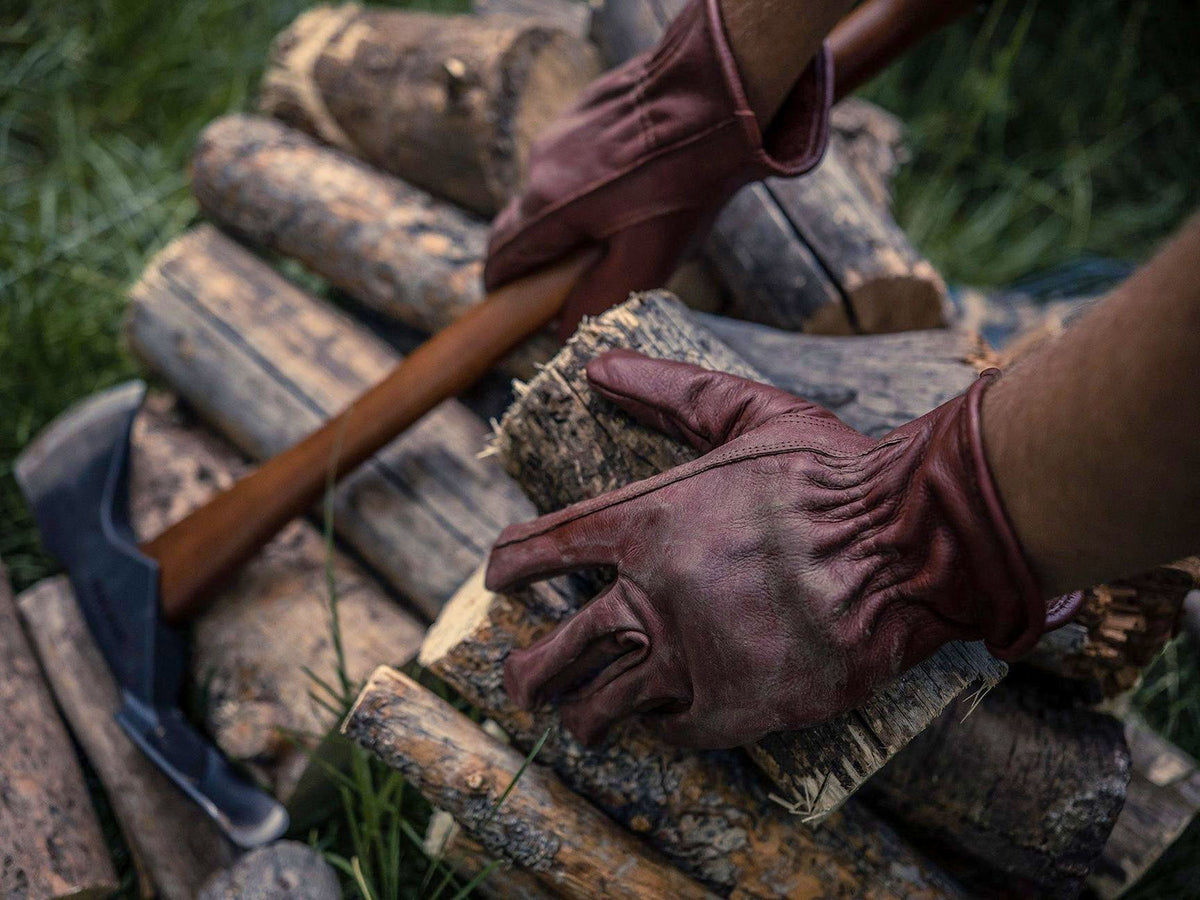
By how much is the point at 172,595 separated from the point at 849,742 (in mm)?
1432

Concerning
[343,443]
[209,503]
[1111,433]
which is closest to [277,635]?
[209,503]

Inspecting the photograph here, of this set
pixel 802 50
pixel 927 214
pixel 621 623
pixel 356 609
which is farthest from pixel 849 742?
pixel 927 214

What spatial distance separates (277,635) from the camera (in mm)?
1980

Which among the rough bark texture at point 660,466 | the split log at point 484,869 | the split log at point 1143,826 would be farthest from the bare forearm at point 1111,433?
the split log at point 1143,826

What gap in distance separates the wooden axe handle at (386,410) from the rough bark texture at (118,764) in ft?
0.89

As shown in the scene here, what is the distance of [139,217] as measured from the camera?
303 centimetres

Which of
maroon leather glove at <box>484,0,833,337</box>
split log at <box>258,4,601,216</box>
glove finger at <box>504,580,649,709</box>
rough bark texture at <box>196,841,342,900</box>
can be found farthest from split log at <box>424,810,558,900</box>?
split log at <box>258,4,601,216</box>

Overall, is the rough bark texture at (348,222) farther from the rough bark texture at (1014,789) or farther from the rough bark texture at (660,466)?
the rough bark texture at (1014,789)

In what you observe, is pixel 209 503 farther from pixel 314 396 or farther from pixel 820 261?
pixel 820 261

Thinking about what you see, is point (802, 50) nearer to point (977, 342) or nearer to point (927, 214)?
point (977, 342)

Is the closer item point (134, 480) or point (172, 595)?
point (172, 595)

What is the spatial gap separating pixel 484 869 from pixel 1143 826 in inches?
49.9

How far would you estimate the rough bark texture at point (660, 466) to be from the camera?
1.20m

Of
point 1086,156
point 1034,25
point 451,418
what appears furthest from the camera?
point 1034,25
